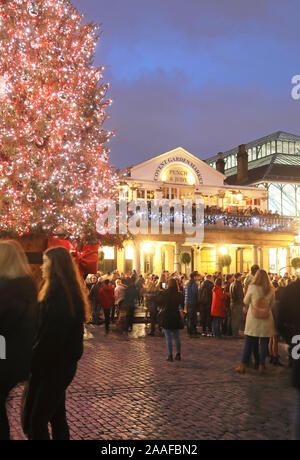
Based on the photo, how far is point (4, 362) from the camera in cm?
349

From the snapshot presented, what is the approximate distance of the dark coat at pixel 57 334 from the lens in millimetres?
3656

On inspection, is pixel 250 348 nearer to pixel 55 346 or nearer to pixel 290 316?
pixel 290 316

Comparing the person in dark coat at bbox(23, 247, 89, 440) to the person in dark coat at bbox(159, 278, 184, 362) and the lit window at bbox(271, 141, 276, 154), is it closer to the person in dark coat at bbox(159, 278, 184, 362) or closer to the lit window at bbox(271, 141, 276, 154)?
the person in dark coat at bbox(159, 278, 184, 362)

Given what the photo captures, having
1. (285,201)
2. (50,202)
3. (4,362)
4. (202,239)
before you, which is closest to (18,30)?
(50,202)

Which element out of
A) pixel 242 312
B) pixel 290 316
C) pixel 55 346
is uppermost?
pixel 290 316

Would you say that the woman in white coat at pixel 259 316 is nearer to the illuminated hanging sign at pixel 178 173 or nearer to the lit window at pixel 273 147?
the illuminated hanging sign at pixel 178 173

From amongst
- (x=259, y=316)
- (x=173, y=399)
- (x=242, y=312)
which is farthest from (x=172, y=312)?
(x=242, y=312)

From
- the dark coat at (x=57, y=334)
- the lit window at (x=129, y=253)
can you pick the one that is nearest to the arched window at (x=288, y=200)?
the lit window at (x=129, y=253)

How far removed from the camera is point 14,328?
3498 mm

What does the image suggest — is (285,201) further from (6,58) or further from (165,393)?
(165,393)

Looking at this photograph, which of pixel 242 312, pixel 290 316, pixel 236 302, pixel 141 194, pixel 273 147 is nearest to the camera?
pixel 290 316

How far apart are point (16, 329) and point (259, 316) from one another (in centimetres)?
603
